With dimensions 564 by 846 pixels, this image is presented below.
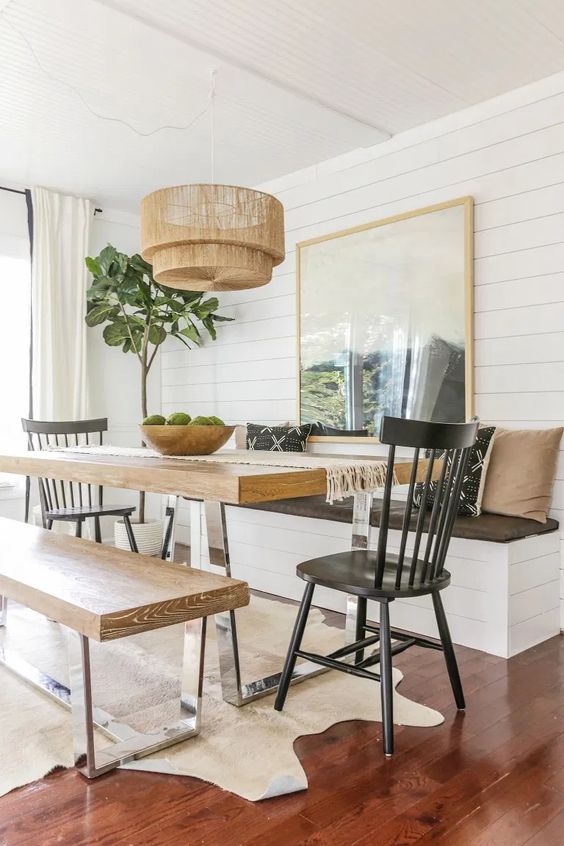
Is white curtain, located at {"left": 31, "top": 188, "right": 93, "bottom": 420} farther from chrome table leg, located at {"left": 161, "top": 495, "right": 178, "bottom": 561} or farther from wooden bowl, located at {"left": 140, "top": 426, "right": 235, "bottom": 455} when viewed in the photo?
wooden bowl, located at {"left": 140, "top": 426, "right": 235, "bottom": 455}

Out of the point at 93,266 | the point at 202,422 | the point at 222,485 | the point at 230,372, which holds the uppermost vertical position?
the point at 93,266

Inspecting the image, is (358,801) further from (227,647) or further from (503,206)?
(503,206)

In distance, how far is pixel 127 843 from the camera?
1498 millimetres

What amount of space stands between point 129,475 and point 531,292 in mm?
2125

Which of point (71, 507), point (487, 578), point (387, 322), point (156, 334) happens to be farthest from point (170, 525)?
point (156, 334)

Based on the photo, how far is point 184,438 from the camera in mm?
2594

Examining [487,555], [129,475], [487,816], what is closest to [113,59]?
[129,475]

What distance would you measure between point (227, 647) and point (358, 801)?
2.15 feet

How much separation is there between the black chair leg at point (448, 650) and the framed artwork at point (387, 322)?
153cm

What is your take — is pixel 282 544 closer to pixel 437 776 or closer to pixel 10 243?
pixel 437 776

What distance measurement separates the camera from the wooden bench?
1658 mm

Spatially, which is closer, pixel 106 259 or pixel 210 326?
pixel 106 259

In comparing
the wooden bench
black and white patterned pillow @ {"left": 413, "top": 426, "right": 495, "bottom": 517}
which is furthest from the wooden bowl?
black and white patterned pillow @ {"left": 413, "top": 426, "right": 495, "bottom": 517}

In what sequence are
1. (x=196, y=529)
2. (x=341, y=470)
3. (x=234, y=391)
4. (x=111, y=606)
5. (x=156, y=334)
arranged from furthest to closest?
(x=234, y=391)
(x=156, y=334)
(x=196, y=529)
(x=341, y=470)
(x=111, y=606)
